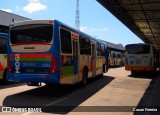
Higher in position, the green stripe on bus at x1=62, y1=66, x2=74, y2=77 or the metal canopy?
the metal canopy

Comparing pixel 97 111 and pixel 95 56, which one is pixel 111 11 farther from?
pixel 97 111

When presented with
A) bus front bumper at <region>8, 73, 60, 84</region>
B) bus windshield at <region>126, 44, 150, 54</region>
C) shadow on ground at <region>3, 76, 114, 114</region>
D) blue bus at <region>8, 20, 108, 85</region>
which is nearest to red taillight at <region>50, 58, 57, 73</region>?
blue bus at <region>8, 20, 108, 85</region>

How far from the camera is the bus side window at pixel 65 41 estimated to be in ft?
39.8

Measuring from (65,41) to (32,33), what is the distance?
1.46 metres

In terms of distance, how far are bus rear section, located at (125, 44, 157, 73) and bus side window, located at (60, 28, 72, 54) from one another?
1315cm

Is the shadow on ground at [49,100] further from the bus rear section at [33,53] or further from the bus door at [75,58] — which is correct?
the bus door at [75,58]

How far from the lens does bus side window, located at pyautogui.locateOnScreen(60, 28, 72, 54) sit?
12.1 metres

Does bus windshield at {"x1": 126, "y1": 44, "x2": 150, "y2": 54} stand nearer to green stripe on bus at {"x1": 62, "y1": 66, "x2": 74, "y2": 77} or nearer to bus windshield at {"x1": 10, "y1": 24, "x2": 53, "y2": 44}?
green stripe on bus at {"x1": 62, "y1": 66, "x2": 74, "y2": 77}

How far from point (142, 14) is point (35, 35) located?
77.2ft

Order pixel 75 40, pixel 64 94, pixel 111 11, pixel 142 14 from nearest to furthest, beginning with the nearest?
pixel 64 94, pixel 75 40, pixel 111 11, pixel 142 14

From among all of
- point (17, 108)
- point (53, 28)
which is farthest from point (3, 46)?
point (17, 108)

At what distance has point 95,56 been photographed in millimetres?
19406

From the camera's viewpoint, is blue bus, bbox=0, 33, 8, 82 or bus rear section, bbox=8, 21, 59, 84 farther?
blue bus, bbox=0, 33, 8, 82

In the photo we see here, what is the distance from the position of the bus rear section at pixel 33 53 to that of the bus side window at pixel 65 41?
0.69 m
